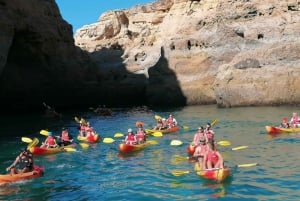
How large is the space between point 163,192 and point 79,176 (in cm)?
437

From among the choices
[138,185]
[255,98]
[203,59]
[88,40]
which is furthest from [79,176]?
[88,40]

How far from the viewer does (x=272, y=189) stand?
1436 cm

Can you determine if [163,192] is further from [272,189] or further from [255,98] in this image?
[255,98]

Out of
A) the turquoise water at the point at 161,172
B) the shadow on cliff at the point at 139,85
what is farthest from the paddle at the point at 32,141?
the shadow on cliff at the point at 139,85

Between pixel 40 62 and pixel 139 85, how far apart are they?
13434 mm

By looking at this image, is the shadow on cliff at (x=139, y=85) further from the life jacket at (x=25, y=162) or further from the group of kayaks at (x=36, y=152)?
the life jacket at (x=25, y=162)

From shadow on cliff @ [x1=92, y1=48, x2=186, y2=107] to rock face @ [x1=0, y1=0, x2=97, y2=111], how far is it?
113 inches

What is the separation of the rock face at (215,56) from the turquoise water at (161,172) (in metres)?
10.1

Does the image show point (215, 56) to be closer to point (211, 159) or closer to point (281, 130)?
point (281, 130)

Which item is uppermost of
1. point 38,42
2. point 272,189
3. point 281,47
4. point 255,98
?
point 38,42

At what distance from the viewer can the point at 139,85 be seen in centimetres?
5519

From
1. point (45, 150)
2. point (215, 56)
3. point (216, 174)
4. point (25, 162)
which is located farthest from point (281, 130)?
point (215, 56)

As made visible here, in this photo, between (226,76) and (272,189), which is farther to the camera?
(226,76)

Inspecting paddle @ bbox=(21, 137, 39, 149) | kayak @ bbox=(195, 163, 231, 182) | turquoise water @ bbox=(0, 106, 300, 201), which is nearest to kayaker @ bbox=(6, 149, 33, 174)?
turquoise water @ bbox=(0, 106, 300, 201)
